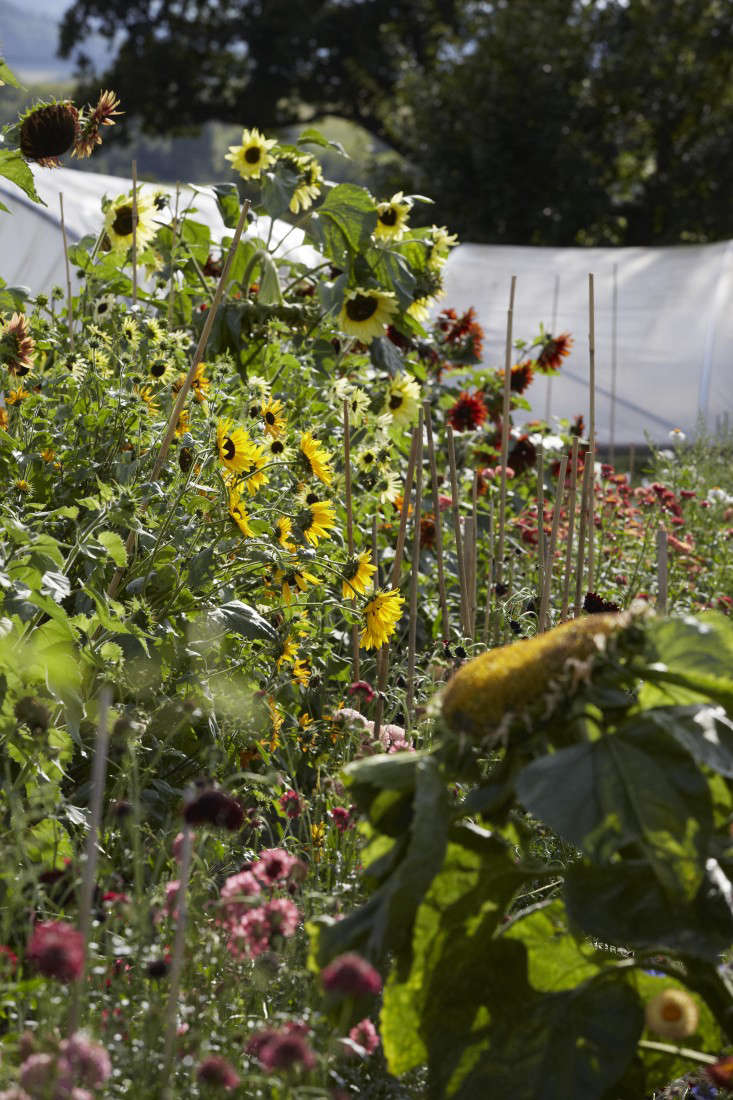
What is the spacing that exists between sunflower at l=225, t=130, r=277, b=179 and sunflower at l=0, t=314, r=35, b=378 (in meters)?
1.01

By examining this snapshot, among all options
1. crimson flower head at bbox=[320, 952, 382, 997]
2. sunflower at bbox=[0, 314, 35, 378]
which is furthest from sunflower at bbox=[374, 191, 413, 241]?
crimson flower head at bbox=[320, 952, 382, 997]

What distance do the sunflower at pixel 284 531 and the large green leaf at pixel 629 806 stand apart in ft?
3.48

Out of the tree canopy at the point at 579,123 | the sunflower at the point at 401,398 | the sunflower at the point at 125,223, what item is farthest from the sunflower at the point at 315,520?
the tree canopy at the point at 579,123

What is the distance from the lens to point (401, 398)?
10.3 ft

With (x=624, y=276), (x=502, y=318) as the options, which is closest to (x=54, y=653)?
(x=502, y=318)

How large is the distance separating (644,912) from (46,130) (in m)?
1.69

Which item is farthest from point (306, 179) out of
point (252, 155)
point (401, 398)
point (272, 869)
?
point (272, 869)

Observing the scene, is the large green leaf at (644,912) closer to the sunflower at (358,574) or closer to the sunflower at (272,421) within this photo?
the sunflower at (358,574)

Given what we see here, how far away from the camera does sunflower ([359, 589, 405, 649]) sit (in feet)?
7.40

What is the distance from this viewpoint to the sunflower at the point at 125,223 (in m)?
3.09

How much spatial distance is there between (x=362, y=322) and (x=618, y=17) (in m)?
14.0

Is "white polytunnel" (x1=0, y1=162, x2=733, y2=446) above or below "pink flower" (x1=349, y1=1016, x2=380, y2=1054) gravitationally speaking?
above

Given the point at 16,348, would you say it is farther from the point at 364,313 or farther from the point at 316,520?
the point at 364,313

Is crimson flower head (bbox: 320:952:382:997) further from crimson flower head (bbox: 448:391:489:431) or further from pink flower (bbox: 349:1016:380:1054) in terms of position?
crimson flower head (bbox: 448:391:489:431)
